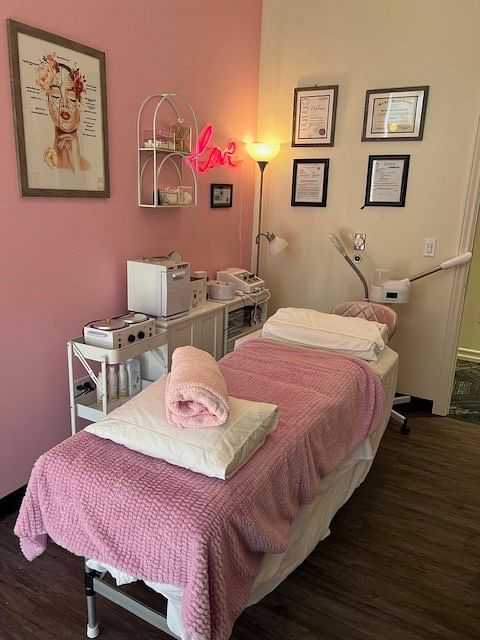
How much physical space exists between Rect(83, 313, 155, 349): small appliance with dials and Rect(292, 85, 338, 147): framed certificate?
195cm

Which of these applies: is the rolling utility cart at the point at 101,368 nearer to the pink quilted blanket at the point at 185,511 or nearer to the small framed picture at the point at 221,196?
the pink quilted blanket at the point at 185,511

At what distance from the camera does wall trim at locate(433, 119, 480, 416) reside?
2943 mm

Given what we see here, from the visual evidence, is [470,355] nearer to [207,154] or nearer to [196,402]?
[207,154]

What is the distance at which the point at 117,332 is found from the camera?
83.0 inches

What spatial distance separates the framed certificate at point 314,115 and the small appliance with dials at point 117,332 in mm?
1947

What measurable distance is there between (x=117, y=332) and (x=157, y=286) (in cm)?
42

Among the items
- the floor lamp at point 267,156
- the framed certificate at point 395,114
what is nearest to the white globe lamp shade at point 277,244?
the floor lamp at point 267,156

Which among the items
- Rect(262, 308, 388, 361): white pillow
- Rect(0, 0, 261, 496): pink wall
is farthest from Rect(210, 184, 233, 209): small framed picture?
Rect(262, 308, 388, 361): white pillow

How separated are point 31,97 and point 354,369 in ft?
5.86

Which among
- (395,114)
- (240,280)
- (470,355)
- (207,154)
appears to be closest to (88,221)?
(207,154)

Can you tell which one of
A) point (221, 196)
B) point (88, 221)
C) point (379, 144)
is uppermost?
point (379, 144)

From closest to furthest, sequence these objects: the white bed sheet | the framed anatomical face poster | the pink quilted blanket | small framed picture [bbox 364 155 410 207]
A: the pink quilted blanket
the white bed sheet
the framed anatomical face poster
small framed picture [bbox 364 155 410 207]

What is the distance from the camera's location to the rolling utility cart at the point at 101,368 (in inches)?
83.1

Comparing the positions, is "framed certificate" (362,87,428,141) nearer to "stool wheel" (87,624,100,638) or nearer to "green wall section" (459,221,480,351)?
"green wall section" (459,221,480,351)
